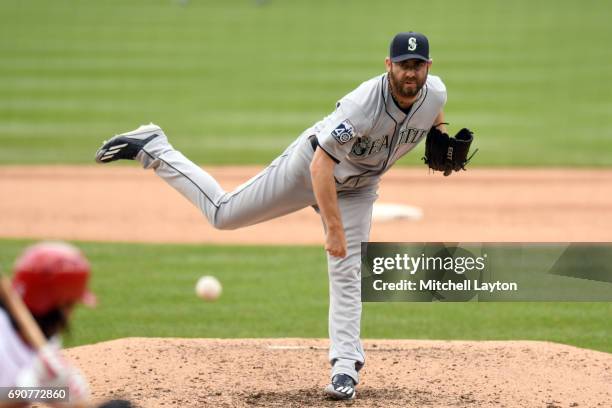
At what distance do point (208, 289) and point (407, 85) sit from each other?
3.69 metres

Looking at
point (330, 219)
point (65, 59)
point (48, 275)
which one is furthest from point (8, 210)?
point (65, 59)

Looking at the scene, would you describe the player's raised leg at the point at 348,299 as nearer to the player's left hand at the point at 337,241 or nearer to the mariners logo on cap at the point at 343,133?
the player's left hand at the point at 337,241

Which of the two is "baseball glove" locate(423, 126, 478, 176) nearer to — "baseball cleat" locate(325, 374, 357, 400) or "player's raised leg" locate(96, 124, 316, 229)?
"player's raised leg" locate(96, 124, 316, 229)

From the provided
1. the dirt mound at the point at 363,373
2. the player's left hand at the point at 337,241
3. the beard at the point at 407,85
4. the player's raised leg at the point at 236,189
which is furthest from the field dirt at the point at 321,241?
the beard at the point at 407,85

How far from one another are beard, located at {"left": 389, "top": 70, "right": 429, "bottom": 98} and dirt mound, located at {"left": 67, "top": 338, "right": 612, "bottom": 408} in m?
1.58

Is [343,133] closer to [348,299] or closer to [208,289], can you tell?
[348,299]

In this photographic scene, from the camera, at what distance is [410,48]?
5289mm

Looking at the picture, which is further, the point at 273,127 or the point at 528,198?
the point at 273,127

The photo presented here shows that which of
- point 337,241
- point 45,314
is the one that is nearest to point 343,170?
point 337,241

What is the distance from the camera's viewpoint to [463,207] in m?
12.8

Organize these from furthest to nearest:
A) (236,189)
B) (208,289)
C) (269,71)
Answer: (269,71), (208,289), (236,189)

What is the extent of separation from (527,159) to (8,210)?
7.75 m

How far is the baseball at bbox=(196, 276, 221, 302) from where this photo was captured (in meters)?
8.58

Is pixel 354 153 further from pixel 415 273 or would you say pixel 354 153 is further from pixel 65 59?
pixel 65 59
